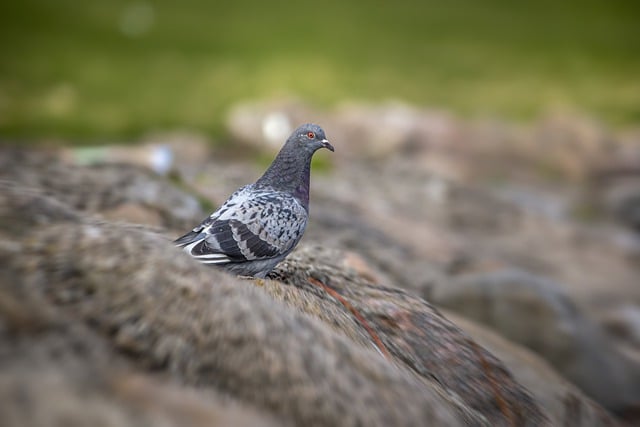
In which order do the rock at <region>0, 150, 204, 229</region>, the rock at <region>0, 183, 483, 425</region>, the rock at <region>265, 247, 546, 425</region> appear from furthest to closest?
the rock at <region>0, 150, 204, 229</region>, the rock at <region>265, 247, 546, 425</region>, the rock at <region>0, 183, 483, 425</region>

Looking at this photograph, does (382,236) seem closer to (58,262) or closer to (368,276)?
(368,276)

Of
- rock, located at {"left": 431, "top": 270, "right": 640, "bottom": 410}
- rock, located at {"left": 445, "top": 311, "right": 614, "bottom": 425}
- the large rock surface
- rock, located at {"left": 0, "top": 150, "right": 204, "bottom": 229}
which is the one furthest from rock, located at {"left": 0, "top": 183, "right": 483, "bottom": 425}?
rock, located at {"left": 431, "top": 270, "right": 640, "bottom": 410}

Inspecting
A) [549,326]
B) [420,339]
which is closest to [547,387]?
[420,339]

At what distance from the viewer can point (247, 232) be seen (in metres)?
3.63

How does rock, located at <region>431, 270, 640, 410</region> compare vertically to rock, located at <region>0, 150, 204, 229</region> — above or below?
above

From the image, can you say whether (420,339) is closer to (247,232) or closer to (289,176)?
(247,232)

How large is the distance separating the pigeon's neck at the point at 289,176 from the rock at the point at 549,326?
Result: 2.48m

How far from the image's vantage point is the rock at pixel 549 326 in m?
5.68

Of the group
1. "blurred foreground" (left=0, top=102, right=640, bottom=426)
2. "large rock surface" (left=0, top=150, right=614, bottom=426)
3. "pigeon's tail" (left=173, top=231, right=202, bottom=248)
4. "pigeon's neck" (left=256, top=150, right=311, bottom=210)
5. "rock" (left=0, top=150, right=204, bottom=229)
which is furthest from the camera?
"rock" (left=0, top=150, right=204, bottom=229)

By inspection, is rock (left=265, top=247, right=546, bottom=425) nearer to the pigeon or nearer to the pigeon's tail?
the pigeon

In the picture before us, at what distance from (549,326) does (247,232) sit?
352 centimetres

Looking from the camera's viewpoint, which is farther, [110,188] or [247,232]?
[110,188]

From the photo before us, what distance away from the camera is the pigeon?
3.54 metres

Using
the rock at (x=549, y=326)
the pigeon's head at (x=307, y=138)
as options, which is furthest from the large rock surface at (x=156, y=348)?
the rock at (x=549, y=326)
